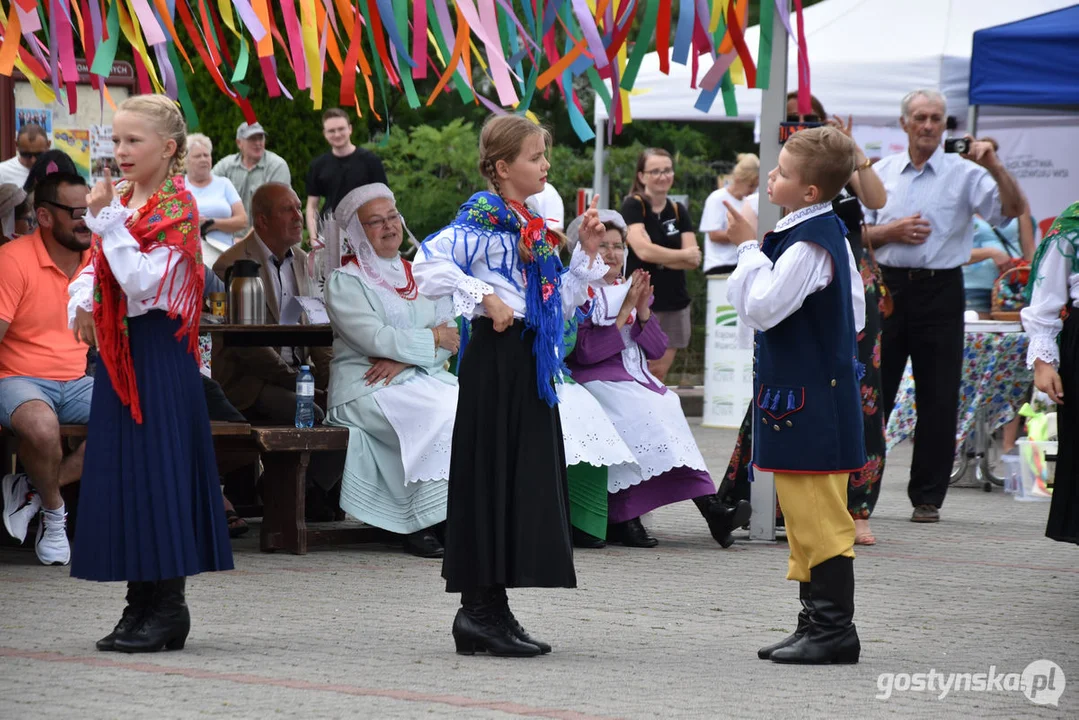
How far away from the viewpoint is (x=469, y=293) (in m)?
4.86

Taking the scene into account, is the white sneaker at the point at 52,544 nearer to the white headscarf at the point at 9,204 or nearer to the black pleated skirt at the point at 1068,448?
the white headscarf at the point at 9,204

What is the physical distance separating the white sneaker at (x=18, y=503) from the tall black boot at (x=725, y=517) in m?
3.00

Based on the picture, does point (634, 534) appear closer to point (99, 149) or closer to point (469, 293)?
point (469, 293)

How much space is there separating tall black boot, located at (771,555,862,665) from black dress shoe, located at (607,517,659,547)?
2.69 meters

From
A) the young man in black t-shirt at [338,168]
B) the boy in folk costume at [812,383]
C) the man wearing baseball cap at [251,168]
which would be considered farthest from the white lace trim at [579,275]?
the man wearing baseball cap at [251,168]

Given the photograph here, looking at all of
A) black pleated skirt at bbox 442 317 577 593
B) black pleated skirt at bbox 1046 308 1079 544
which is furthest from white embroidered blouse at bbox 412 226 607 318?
black pleated skirt at bbox 1046 308 1079 544

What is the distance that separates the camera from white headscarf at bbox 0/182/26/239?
306 inches

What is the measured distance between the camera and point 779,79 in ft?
24.3

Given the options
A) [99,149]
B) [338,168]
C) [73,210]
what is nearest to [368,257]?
[73,210]

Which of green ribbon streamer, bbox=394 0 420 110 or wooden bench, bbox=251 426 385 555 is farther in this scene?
wooden bench, bbox=251 426 385 555

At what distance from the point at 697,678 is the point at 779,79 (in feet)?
11.8

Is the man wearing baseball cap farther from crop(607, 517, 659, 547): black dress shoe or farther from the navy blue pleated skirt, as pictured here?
the navy blue pleated skirt

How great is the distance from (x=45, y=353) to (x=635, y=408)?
2.70 metres

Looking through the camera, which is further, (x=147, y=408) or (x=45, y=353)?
(x=45, y=353)
